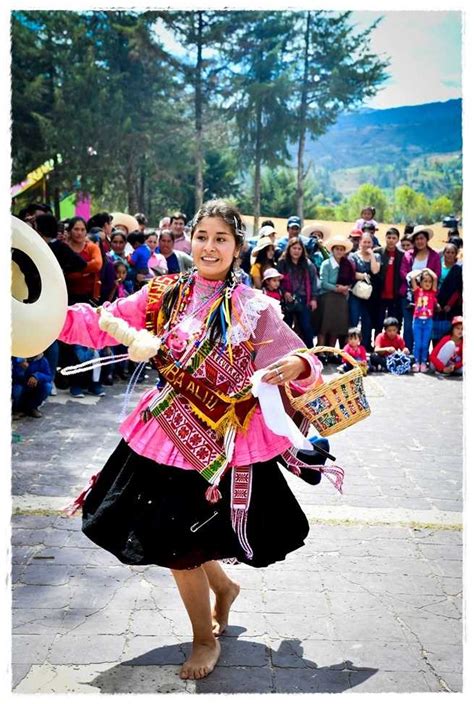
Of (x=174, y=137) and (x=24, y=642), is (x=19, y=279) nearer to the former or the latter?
(x=24, y=642)

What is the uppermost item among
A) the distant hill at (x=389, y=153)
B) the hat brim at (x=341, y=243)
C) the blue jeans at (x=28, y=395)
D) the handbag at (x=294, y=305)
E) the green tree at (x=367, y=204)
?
the distant hill at (x=389, y=153)

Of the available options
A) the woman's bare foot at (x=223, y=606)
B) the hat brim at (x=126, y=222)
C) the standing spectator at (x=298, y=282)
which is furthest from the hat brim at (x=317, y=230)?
the woman's bare foot at (x=223, y=606)

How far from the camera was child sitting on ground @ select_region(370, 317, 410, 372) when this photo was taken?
10109 millimetres

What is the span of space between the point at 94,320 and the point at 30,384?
3.99 metres

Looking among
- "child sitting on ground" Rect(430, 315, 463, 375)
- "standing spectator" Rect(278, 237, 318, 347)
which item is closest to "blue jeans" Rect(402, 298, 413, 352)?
"child sitting on ground" Rect(430, 315, 463, 375)

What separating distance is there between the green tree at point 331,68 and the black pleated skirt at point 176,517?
78.3ft

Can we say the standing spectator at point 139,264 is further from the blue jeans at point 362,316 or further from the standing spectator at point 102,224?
the blue jeans at point 362,316

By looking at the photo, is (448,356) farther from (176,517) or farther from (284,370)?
(176,517)

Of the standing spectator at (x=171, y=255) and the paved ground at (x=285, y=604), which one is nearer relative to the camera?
the paved ground at (x=285, y=604)

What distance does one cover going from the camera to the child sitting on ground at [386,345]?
33.2 ft

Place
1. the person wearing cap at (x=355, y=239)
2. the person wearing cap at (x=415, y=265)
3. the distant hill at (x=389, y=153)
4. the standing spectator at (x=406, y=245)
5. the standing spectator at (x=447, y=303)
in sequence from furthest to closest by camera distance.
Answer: the distant hill at (x=389, y=153), the person wearing cap at (x=355, y=239), the standing spectator at (x=406, y=245), the person wearing cap at (x=415, y=265), the standing spectator at (x=447, y=303)

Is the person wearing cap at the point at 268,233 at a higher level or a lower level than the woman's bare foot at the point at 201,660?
higher

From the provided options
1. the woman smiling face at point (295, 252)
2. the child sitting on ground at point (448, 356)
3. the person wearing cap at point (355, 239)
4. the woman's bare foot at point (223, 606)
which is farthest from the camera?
the person wearing cap at point (355, 239)

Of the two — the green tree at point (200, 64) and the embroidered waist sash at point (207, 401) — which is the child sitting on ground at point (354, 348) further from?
the green tree at point (200, 64)
